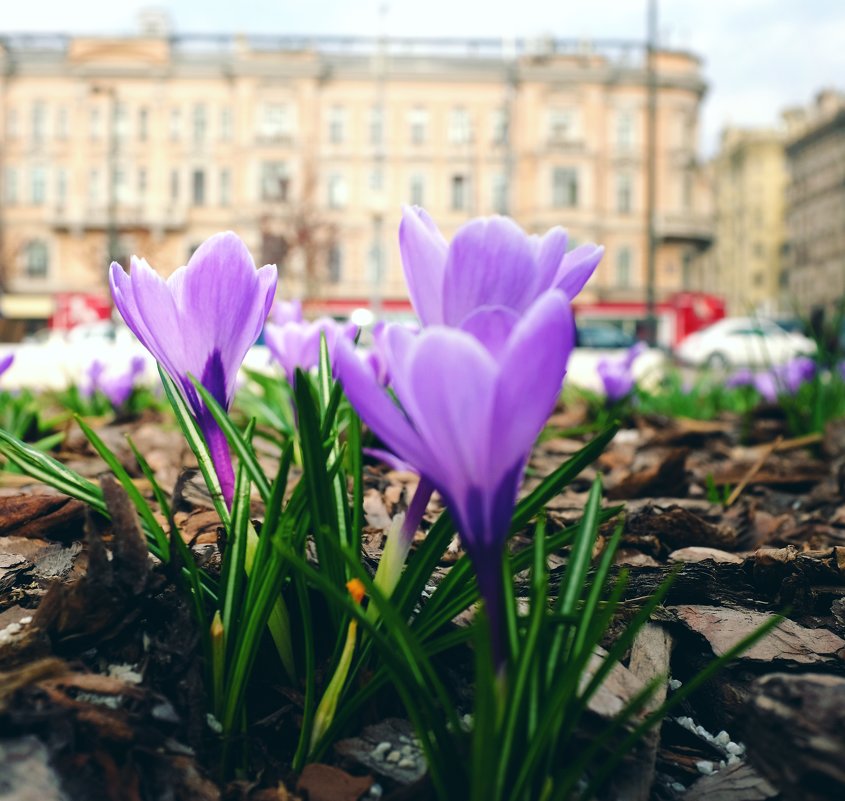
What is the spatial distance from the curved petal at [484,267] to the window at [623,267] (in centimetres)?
3611

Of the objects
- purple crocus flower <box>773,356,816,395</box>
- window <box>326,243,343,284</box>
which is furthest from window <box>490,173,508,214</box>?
purple crocus flower <box>773,356,816,395</box>

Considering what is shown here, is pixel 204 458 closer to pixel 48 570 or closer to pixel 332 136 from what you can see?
pixel 48 570

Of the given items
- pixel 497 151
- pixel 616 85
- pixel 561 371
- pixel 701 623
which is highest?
pixel 616 85

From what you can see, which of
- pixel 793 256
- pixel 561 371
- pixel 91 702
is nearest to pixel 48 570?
pixel 91 702

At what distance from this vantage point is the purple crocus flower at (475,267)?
71 cm

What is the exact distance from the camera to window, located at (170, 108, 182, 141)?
3516 cm

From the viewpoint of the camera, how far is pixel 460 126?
3612 cm

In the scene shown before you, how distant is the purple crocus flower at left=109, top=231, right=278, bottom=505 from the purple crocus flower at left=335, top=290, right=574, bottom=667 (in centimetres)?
25

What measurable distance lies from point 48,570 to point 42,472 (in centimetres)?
23

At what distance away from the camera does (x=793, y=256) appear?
62344 millimetres

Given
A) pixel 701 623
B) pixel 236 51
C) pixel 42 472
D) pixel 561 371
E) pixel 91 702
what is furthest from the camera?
pixel 236 51

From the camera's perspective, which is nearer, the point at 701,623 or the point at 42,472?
the point at 42,472

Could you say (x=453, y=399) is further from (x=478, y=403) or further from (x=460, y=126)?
(x=460, y=126)

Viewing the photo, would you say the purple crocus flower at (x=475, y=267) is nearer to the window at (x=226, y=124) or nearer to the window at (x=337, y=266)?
the window at (x=337, y=266)
